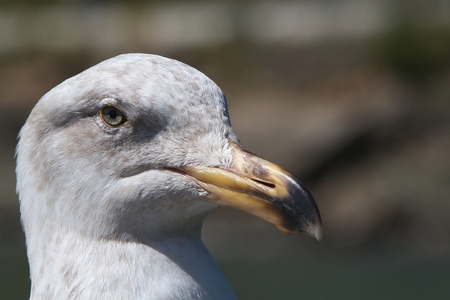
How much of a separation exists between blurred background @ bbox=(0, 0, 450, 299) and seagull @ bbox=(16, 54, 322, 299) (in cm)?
482

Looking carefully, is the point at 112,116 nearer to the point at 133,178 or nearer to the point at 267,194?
the point at 133,178

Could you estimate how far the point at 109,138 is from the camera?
1.85 m

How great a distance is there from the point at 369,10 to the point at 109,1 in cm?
378

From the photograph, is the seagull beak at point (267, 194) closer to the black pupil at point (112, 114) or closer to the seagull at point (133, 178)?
the seagull at point (133, 178)

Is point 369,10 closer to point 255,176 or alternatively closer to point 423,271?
point 423,271

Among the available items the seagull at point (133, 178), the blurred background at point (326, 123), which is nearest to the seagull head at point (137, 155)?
the seagull at point (133, 178)

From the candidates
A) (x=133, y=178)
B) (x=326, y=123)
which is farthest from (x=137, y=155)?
(x=326, y=123)

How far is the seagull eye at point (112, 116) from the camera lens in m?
1.84

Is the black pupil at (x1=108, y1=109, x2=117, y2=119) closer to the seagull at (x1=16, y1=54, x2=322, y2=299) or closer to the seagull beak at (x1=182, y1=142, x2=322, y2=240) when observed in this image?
the seagull at (x1=16, y1=54, x2=322, y2=299)

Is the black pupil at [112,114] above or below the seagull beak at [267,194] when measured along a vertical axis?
above

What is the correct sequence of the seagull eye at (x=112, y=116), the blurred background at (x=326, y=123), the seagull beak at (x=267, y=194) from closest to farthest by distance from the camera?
the seagull beak at (x=267, y=194) < the seagull eye at (x=112, y=116) < the blurred background at (x=326, y=123)

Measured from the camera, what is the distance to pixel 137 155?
6.03 ft

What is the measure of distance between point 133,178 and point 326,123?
20.3 feet

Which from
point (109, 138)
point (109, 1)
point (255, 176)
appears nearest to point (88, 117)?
point (109, 138)
